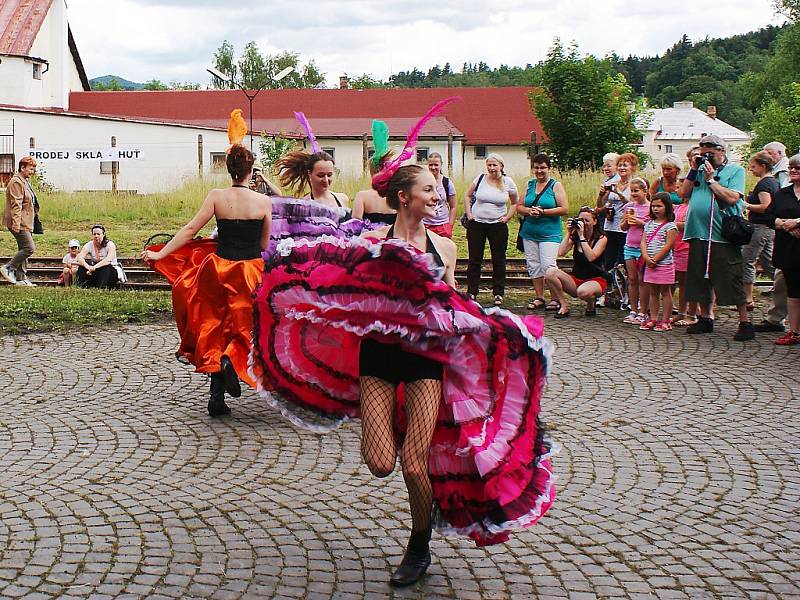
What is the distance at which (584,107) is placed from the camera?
A: 3712 centimetres

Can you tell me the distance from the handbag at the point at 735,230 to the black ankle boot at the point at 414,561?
737 centimetres

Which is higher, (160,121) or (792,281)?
(160,121)

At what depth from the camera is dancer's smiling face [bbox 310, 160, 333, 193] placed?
8.74 m

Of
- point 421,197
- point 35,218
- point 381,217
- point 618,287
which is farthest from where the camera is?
point 35,218

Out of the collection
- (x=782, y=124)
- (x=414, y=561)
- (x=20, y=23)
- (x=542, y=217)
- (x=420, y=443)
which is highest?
(x=20, y=23)

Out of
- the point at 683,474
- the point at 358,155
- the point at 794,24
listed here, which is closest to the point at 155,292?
the point at 683,474

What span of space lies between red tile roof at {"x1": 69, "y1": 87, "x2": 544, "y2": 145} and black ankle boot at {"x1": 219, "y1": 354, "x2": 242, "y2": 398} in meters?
47.5

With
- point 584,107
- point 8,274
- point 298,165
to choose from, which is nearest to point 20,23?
point 584,107

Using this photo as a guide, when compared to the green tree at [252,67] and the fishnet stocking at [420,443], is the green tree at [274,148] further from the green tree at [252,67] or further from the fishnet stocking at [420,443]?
the green tree at [252,67]

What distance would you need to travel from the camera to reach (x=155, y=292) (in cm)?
1521

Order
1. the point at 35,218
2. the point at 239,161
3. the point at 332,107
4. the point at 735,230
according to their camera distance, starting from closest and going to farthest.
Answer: the point at 239,161, the point at 735,230, the point at 35,218, the point at 332,107

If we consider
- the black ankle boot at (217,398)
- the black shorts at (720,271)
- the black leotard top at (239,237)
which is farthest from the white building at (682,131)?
the black ankle boot at (217,398)

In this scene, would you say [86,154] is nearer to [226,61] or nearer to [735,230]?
[735,230]

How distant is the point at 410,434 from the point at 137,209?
77.3ft
